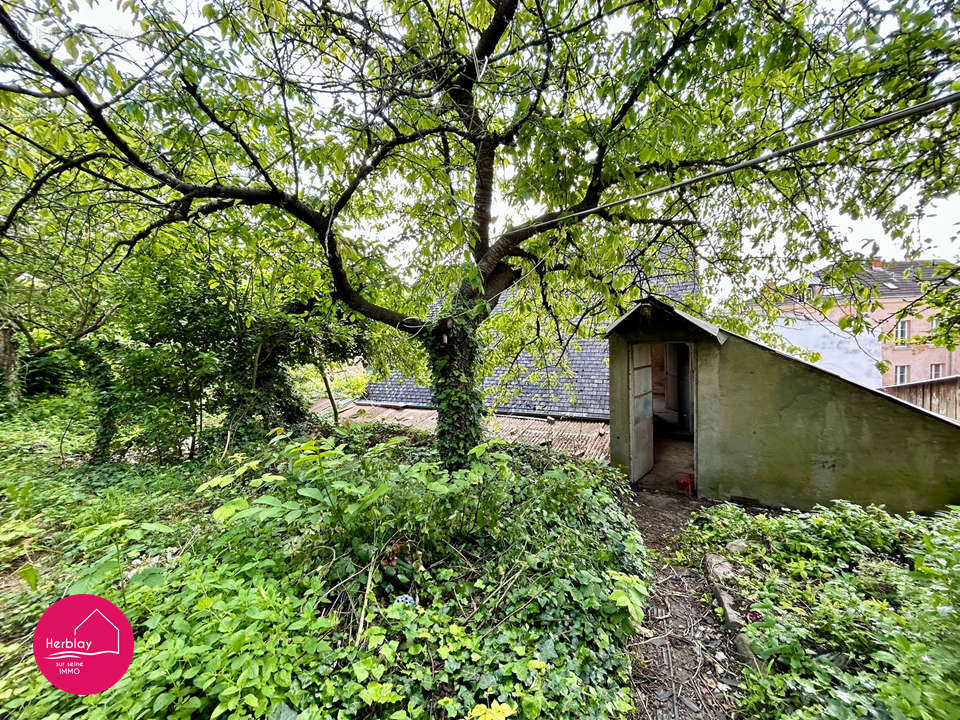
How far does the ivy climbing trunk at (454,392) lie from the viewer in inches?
147

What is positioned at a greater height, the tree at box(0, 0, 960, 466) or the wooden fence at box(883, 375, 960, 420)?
the tree at box(0, 0, 960, 466)

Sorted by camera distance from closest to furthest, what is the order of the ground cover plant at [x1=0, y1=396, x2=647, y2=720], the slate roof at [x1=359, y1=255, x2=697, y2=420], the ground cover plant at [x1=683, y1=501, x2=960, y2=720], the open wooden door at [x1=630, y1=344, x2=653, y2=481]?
the ground cover plant at [x1=0, y1=396, x2=647, y2=720], the ground cover plant at [x1=683, y1=501, x2=960, y2=720], the open wooden door at [x1=630, y1=344, x2=653, y2=481], the slate roof at [x1=359, y1=255, x2=697, y2=420]

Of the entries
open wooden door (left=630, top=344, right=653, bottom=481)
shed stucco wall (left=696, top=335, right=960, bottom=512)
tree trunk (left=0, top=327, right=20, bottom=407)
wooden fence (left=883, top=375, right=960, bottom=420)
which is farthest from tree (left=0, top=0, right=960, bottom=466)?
wooden fence (left=883, top=375, right=960, bottom=420)

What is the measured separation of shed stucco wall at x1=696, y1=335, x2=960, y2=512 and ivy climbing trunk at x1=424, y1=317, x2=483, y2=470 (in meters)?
3.58

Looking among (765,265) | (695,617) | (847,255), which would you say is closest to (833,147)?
(847,255)

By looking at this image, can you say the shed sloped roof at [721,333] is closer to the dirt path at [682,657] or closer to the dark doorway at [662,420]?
the dark doorway at [662,420]

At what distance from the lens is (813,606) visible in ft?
7.02

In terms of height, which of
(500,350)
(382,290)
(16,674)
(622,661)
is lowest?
(622,661)

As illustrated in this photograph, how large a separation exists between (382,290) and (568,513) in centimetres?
309

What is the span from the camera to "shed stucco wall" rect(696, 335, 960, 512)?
150 inches

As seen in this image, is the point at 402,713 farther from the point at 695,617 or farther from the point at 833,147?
the point at 833,147

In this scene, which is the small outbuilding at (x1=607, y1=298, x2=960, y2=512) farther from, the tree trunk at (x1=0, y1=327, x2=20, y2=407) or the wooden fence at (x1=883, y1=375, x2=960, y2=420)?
the tree trunk at (x1=0, y1=327, x2=20, y2=407)

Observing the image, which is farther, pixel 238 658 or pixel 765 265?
pixel 765 265

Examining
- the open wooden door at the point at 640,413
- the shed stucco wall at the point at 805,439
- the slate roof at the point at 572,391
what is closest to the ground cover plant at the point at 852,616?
the shed stucco wall at the point at 805,439
